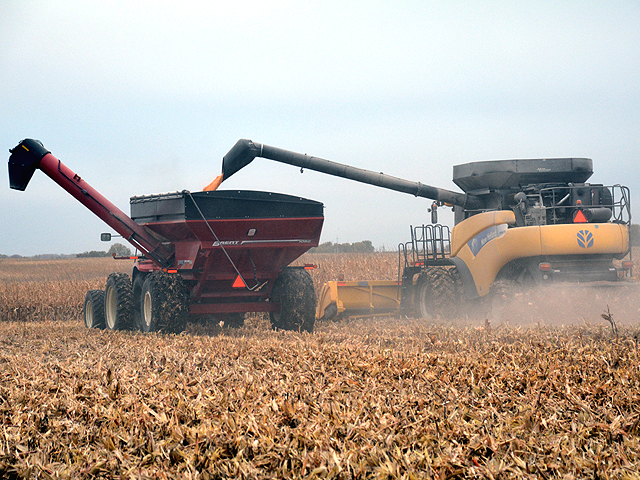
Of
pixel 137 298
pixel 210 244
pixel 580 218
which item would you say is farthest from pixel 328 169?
pixel 580 218

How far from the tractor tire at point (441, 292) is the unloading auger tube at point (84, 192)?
14.3 ft

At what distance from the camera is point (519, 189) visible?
10242 millimetres

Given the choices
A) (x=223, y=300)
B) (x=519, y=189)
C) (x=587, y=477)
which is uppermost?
(x=519, y=189)

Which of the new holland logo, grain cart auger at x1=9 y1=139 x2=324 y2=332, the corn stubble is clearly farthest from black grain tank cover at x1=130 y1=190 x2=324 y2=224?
the new holland logo

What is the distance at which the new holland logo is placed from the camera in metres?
8.98

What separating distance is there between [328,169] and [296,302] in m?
3.58

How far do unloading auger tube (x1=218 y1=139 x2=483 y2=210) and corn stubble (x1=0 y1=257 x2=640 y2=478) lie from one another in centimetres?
569

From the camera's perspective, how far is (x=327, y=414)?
361 centimetres

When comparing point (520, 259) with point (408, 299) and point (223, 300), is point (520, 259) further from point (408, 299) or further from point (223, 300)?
point (223, 300)

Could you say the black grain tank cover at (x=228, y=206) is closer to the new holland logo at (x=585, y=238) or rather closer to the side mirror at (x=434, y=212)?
the side mirror at (x=434, y=212)

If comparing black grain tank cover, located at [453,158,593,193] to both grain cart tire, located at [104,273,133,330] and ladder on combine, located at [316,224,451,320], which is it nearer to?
ladder on combine, located at [316,224,451,320]

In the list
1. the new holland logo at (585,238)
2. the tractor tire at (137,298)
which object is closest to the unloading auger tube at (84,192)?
the tractor tire at (137,298)

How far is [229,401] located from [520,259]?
6.64 m

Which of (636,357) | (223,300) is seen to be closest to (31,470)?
(636,357)
